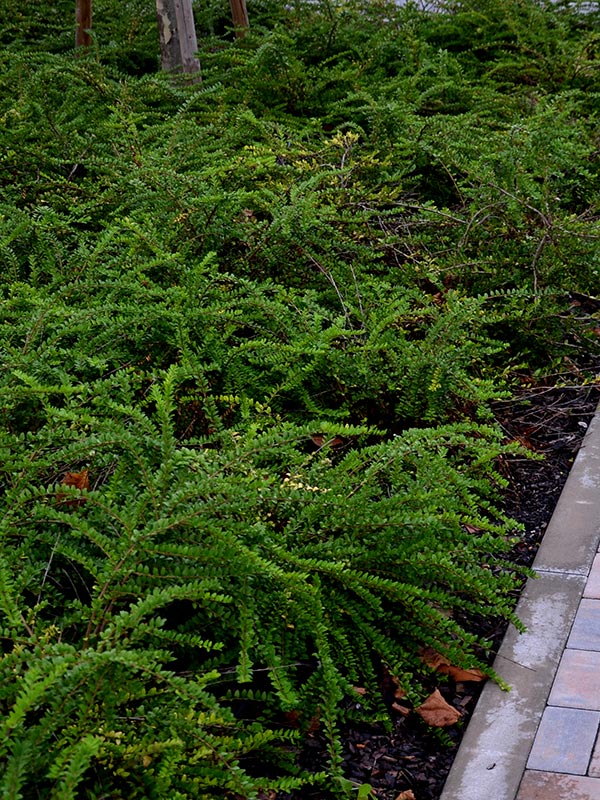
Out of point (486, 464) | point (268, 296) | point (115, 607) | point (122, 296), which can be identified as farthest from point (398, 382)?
point (115, 607)

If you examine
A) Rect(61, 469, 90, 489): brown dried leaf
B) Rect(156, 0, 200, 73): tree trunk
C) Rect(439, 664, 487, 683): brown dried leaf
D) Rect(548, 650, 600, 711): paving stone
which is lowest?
Rect(439, 664, 487, 683): brown dried leaf

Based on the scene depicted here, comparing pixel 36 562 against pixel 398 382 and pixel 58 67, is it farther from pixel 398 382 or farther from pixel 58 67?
pixel 58 67

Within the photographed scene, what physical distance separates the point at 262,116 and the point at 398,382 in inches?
139

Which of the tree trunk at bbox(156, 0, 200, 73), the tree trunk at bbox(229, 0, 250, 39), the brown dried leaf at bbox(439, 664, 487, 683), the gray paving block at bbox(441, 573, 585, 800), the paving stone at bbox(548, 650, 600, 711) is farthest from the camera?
the tree trunk at bbox(229, 0, 250, 39)

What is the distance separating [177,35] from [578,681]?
230 inches

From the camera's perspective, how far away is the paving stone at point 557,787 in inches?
87.3

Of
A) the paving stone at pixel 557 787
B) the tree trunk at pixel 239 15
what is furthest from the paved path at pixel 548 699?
the tree trunk at pixel 239 15

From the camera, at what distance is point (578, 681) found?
102 inches

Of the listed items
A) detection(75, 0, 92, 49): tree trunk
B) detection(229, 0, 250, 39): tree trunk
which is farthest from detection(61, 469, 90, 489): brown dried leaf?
detection(229, 0, 250, 39): tree trunk

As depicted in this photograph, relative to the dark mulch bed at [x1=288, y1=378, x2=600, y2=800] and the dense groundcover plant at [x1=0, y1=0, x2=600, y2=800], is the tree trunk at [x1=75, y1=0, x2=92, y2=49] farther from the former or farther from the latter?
the dark mulch bed at [x1=288, y1=378, x2=600, y2=800]

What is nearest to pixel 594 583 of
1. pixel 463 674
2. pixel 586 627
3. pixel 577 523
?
pixel 586 627

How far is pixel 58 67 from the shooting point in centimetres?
615

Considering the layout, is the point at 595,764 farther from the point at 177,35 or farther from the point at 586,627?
the point at 177,35

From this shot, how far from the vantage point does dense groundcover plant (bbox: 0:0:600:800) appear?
2191 mm
